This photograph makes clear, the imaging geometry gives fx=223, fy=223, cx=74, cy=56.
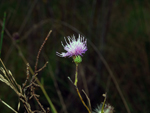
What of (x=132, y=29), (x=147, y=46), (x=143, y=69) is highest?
(x=132, y=29)

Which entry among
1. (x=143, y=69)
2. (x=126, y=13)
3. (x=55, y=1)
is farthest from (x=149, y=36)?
(x=55, y=1)

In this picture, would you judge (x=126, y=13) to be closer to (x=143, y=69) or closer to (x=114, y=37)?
(x=114, y=37)

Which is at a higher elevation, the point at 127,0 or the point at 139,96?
the point at 127,0

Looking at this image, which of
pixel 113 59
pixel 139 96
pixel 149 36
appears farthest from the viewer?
pixel 113 59

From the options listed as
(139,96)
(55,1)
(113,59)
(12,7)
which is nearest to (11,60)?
(12,7)

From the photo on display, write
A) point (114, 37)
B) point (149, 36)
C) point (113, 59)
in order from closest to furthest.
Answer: point (149, 36), point (113, 59), point (114, 37)

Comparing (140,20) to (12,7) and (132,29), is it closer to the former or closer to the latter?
(132,29)

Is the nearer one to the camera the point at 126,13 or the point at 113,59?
the point at 113,59
